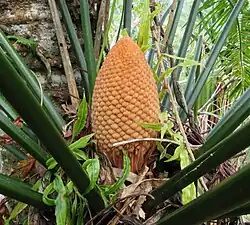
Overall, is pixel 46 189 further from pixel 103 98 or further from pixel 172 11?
pixel 172 11

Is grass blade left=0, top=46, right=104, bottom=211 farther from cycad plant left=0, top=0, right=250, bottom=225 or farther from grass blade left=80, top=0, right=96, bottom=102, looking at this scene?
grass blade left=80, top=0, right=96, bottom=102

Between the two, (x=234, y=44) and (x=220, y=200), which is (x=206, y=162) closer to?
(x=220, y=200)

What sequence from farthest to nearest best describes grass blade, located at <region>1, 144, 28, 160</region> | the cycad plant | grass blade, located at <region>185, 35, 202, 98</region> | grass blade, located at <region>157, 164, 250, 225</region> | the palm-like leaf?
1. the palm-like leaf
2. grass blade, located at <region>185, 35, 202, 98</region>
3. grass blade, located at <region>1, 144, 28, 160</region>
4. the cycad plant
5. grass blade, located at <region>157, 164, 250, 225</region>

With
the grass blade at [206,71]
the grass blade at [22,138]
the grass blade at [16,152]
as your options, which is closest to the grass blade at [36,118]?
the grass blade at [22,138]

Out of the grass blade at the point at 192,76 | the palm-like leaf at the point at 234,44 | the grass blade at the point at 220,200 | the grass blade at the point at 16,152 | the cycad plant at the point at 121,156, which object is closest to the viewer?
the grass blade at the point at 220,200

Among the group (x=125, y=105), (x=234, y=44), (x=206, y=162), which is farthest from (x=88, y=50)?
(x=234, y=44)

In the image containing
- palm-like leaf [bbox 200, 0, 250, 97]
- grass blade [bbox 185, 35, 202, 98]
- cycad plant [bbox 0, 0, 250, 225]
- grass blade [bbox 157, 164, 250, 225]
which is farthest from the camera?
palm-like leaf [bbox 200, 0, 250, 97]

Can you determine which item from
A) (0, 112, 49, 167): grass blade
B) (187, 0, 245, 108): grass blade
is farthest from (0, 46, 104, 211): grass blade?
(187, 0, 245, 108): grass blade

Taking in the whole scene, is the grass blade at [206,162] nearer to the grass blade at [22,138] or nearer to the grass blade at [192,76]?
the grass blade at [22,138]
